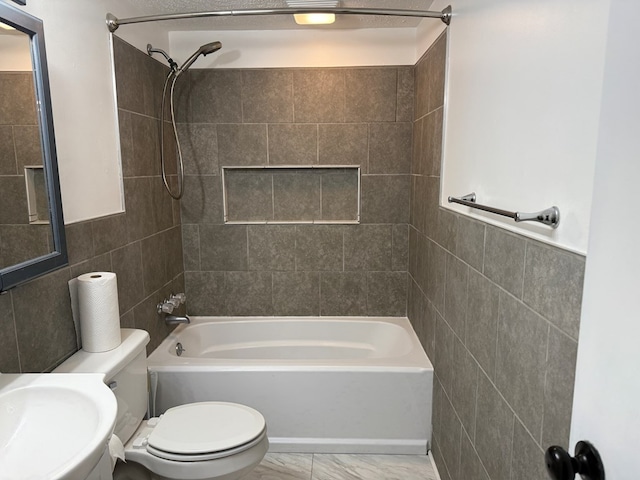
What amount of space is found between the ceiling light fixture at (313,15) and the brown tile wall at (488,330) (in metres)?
0.58

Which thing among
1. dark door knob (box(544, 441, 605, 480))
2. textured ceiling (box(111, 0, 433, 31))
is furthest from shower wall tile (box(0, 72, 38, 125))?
dark door knob (box(544, 441, 605, 480))

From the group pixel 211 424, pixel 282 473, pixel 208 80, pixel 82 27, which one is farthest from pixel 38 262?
pixel 208 80

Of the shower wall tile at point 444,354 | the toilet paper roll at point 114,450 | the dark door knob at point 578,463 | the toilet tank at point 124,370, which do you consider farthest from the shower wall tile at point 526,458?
the toilet tank at point 124,370

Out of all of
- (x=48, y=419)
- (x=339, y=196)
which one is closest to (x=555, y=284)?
(x=48, y=419)

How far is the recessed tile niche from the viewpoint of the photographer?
2998 mm

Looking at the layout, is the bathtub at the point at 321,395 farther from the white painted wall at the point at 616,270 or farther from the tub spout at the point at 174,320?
the white painted wall at the point at 616,270

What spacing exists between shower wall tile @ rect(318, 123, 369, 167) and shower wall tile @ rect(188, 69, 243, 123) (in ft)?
1.88

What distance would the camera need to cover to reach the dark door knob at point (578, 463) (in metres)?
0.63

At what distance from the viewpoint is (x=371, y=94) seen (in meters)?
2.79

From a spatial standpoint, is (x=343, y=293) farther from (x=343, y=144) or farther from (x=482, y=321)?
(x=482, y=321)

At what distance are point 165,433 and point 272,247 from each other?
4.86 ft

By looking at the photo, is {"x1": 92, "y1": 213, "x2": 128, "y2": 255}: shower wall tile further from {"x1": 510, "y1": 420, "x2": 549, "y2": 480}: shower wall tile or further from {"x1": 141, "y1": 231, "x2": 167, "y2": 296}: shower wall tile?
{"x1": 510, "y1": 420, "x2": 549, "y2": 480}: shower wall tile

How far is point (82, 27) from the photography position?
5.92ft

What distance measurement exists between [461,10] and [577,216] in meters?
1.24
